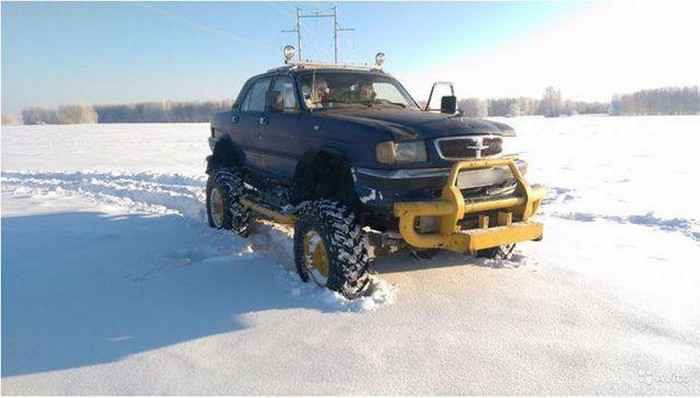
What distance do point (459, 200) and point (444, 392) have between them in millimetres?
1662

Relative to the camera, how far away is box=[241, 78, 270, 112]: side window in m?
6.65

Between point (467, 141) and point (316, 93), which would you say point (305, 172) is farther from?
point (467, 141)

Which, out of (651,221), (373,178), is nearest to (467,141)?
(373,178)

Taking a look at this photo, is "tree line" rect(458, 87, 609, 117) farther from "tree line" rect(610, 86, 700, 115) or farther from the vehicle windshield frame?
the vehicle windshield frame

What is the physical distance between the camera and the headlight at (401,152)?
4.42 metres

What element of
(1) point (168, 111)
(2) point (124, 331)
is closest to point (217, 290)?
(2) point (124, 331)

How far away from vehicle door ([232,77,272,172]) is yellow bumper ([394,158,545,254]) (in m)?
2.61

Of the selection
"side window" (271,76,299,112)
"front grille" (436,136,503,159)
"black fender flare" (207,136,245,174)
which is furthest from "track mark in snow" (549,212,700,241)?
"black fender flare" (207,136,245,174)

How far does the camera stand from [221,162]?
7.58 m

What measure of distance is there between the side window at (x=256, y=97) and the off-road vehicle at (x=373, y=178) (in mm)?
494

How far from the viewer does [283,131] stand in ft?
18.9

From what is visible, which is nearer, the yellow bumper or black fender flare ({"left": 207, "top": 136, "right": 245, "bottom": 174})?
the yellow bumper

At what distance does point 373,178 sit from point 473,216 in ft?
3.26

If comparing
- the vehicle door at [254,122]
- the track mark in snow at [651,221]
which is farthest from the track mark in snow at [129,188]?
the track mark in snow at [651,221]
